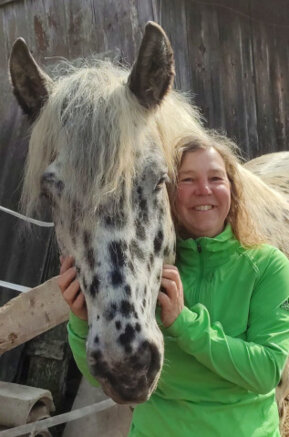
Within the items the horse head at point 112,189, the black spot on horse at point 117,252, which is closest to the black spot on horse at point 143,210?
the horse head at point 112,189

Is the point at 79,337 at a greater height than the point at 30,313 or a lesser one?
greater

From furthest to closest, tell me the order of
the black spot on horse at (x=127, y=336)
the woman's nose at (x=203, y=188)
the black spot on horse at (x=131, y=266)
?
the woman's nose at (x=203, y=188), the black spot on horse at (x=131, y=266), the black spot on horse at (x=127, y=336)

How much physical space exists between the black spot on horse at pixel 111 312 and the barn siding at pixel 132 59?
6.98 ft

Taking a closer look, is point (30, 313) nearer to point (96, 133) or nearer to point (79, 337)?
point (79, 337)

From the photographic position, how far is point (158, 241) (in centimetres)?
152

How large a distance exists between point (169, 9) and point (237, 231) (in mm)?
2741

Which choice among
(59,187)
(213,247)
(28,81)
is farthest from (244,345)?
(28,81)

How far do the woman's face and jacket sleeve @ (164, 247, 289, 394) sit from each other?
283mm

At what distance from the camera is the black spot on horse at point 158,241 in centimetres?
151

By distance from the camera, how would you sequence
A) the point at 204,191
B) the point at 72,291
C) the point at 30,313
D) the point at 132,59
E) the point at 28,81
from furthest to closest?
the point at 132,59 → the point at 30,313 → the point at 28,81 → the point at 204,191 → the point at 72,291

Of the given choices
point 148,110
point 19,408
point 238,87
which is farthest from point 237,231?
point 238,87

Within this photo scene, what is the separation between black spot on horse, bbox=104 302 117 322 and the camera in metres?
1.31

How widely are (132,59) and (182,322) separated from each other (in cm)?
277

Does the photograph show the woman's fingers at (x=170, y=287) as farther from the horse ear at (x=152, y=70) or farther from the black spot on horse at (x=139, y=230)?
the horse ear at (x=152, y=70)
